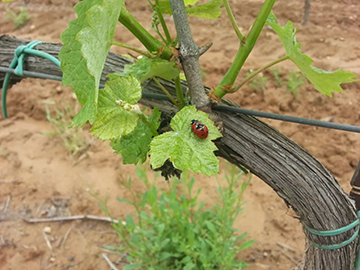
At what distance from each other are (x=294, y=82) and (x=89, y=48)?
296 centimetres

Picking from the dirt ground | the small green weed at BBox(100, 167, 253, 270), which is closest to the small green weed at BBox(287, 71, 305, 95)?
the dirt ground

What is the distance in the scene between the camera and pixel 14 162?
296cm

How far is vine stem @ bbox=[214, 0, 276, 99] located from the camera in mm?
753

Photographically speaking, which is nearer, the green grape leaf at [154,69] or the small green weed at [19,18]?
the green grape leaf at [154,69]

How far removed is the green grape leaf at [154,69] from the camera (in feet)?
2.38

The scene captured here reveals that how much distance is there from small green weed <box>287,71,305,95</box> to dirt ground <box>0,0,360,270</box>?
2.7 inches

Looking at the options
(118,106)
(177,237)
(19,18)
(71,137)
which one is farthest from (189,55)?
(19,18)

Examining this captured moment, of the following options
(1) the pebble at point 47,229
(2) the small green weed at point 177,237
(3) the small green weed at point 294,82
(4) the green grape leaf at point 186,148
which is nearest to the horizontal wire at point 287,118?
(4) the green grape leaf at point 186,148

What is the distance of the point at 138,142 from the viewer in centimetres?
84

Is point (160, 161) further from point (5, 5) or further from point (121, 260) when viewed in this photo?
point (5, 5)

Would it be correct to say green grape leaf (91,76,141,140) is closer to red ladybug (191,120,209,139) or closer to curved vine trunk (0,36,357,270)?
red ladybug (191,120,209,139)

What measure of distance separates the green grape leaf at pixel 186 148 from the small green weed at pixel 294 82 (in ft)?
8.72

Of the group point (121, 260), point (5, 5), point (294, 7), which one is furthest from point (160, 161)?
point (5, 5)

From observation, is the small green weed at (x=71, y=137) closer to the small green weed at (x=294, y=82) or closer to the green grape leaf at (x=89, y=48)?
the small green weed at (x=294, y=82)
